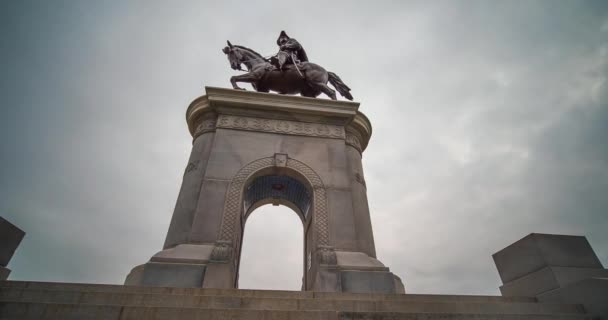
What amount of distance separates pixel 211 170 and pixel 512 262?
359 inches

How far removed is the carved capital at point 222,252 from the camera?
8.46 metres

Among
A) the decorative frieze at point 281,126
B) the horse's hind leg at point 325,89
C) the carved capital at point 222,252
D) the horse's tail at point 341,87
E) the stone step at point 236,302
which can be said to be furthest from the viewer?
the horse's tail at point 341,87

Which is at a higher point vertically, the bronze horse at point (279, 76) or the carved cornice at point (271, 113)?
the bronze horse at point (279, 76)

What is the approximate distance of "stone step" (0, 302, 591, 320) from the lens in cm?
460

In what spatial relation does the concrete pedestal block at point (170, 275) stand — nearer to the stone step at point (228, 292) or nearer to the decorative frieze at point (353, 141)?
the stone step at point (228, 292)

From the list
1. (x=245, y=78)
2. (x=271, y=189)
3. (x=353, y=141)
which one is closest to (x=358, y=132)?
(x=353, y=141)

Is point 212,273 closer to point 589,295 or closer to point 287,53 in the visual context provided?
point 589,295

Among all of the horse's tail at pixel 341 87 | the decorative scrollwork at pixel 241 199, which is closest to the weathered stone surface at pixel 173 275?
the decorative scrollwork at pixel 241 199

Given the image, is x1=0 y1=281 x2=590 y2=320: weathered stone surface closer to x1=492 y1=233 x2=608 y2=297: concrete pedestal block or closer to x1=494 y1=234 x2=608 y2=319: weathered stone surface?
x1=494 y1=234 x2=608 y2=319: weathered stone surface

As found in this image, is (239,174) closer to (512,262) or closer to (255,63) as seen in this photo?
(255,63)

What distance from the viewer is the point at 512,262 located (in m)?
7.84

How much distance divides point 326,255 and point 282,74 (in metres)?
Answer: 8.43

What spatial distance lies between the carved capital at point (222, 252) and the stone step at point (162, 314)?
368 cm

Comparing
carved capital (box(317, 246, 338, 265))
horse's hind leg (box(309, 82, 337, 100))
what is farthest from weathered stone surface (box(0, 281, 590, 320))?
horse's hind leg (box(309, 82, 337, 100))
